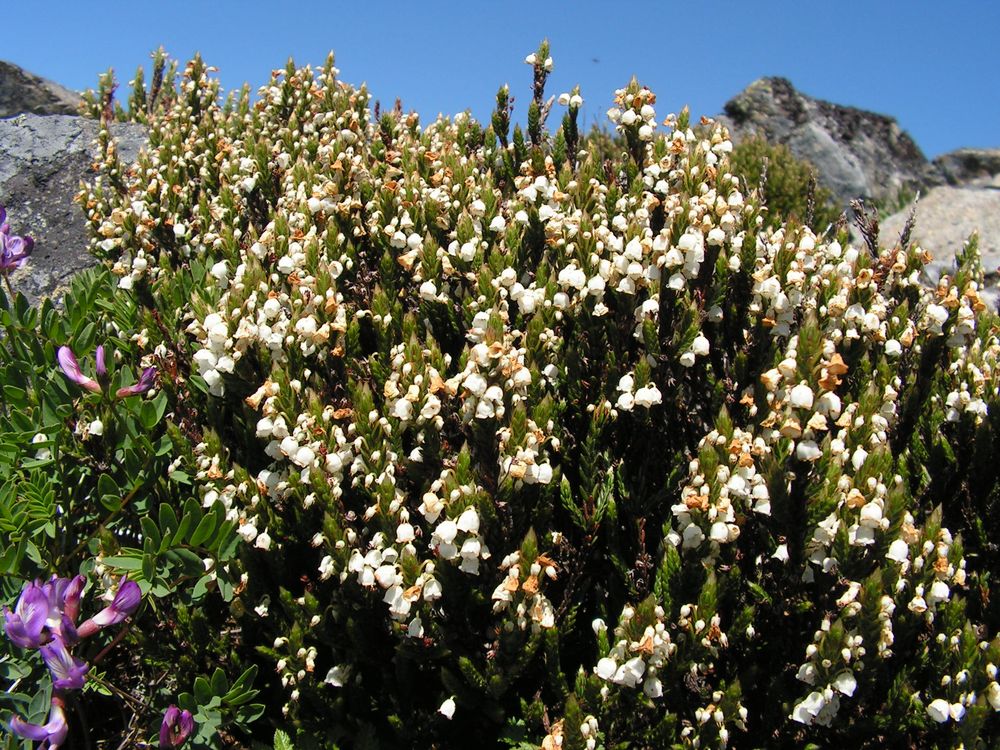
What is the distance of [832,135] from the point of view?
63.1 ft

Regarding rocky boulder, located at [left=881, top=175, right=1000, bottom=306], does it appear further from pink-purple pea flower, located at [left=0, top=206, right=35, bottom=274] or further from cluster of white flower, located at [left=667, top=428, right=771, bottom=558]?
pink-purple pea flower, located at [left=0, top=206, right=35, bottom=274]

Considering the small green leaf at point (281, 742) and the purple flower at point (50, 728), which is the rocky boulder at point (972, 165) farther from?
the purple flower at point (50, 728)

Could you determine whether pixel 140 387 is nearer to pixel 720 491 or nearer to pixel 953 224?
pixel 720 491

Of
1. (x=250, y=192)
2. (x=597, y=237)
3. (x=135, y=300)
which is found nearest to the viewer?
(x=597, y=237)

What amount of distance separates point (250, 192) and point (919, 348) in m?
3.85

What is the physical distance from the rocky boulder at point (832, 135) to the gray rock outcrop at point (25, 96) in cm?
1300

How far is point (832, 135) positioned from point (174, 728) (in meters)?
20.0

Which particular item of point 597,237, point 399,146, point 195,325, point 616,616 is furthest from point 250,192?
point 616,616

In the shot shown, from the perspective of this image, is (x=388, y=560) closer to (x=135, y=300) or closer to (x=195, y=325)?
(x=195, y=325)

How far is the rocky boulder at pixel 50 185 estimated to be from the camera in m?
6.14

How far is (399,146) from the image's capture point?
512 cm

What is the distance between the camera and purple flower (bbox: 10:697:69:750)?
7.98 ft

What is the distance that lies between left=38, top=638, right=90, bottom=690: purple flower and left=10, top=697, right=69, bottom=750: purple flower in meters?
0.10

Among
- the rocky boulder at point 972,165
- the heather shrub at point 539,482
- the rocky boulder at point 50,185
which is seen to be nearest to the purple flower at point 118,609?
the heather shrub at point 539,482
